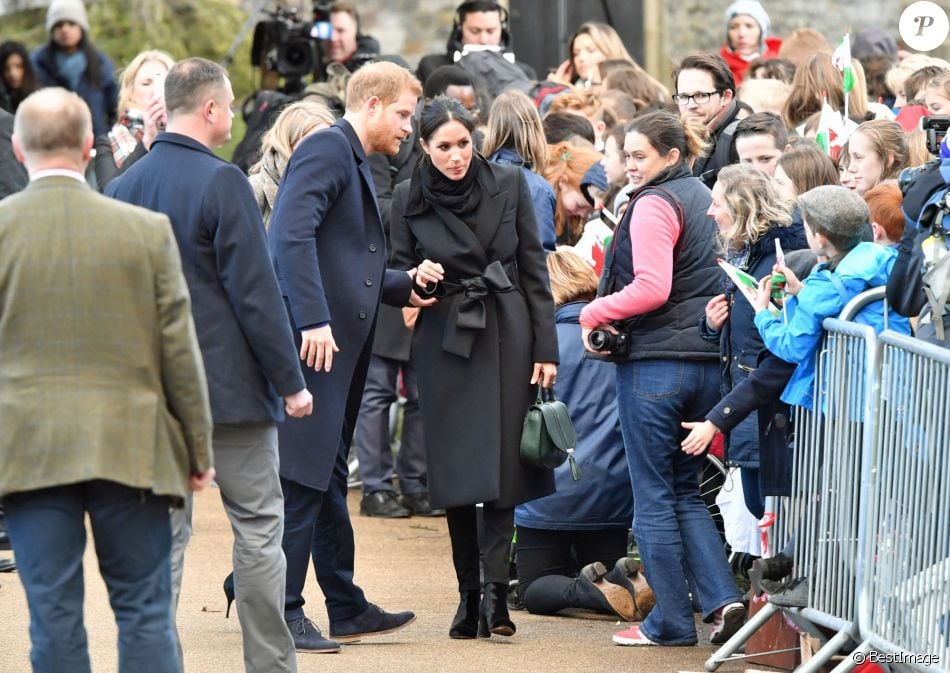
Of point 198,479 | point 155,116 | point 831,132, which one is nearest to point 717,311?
point 831,132

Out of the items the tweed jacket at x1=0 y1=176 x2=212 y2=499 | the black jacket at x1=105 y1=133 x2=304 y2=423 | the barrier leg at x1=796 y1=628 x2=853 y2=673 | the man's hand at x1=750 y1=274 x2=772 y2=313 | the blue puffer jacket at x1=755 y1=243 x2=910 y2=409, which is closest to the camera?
the tweed jacket at x1=0 y1=176 x2=212 y2=499

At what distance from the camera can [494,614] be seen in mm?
6176

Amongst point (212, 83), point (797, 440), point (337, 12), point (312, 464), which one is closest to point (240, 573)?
point (312, 464)

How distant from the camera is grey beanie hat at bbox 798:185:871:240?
5.45m

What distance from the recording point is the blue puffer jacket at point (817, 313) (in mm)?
5332

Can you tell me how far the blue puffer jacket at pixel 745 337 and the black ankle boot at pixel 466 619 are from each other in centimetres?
107

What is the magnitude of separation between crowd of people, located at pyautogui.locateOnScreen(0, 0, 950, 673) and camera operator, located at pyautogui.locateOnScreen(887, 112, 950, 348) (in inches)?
0.5

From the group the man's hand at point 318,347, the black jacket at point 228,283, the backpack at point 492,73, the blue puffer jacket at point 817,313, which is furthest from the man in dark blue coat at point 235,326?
the backpack at point 492,73

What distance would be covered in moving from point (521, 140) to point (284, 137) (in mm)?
1181

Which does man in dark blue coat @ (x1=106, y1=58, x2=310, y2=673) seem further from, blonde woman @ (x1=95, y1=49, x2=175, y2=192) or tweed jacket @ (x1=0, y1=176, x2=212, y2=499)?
blonde woman @ (x1=95, y1=49, x2=175, y2=192)

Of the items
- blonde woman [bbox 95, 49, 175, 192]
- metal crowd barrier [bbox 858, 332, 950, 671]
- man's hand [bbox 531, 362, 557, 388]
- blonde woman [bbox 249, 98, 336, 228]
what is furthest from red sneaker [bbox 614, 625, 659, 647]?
blonde woman [bbox 95, 49, 175, 192]

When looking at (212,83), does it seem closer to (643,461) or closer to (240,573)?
(240,573)

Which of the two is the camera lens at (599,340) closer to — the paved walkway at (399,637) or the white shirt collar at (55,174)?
the paved walkway at (399,637)

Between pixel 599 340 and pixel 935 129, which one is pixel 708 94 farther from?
pixel 935 129
